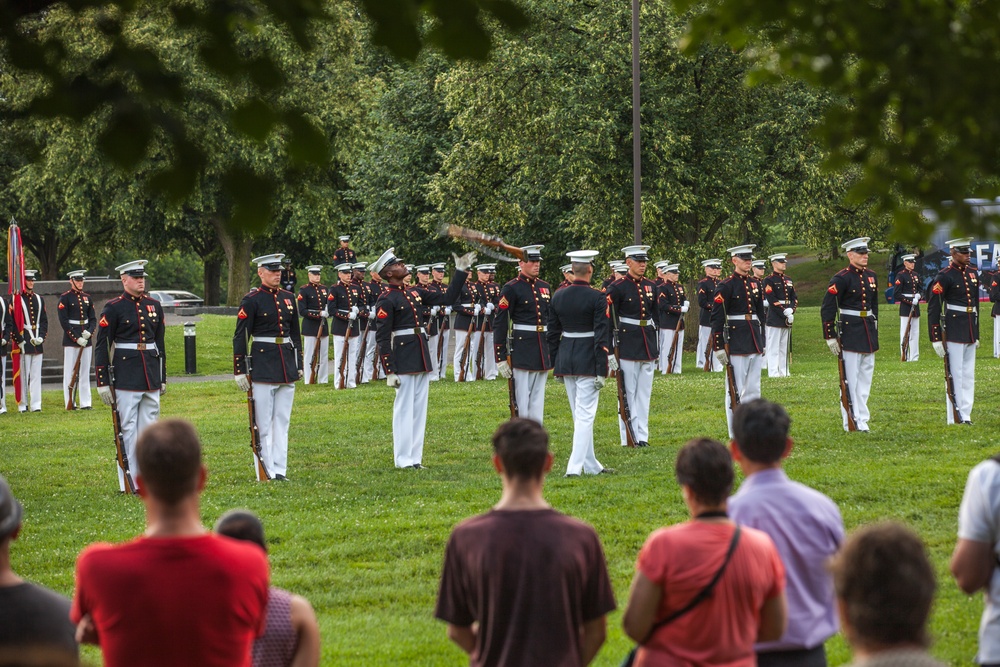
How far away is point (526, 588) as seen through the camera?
14.3ft

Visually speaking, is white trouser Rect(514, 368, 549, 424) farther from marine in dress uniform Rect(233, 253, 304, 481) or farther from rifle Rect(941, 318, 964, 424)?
rifle Rect(941, 318, 964, 424)

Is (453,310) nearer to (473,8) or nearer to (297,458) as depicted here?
(297,458)

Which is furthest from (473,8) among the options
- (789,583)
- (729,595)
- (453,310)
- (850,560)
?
(453,310)

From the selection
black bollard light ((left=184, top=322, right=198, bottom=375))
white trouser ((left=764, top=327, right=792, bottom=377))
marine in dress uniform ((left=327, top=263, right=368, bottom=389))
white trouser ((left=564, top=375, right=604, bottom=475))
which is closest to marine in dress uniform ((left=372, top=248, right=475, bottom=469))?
white trouser ((left=564, top=375, right=604, bottom=475))

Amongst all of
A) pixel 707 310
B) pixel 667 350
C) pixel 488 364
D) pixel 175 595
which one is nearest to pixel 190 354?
pixel 488 364

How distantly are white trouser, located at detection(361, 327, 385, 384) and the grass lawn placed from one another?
123 inches

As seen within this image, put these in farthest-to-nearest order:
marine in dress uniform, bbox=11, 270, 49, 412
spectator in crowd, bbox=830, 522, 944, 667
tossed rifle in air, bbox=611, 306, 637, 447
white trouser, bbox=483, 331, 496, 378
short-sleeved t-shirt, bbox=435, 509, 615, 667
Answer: white trouser, bbox=483, 331, 496, 378 < marine in dress uniform, bbox=11, 270, 49, 412 < tossed rifle in air, bbox=611, 306, 637, 447 < short-sleeved t-shirt, bbox=435, 509, 615, 667 < spectator in crowd, bbox=830, 522, 944, 667

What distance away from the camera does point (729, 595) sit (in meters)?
4.24

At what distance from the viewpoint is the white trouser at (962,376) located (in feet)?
53.5

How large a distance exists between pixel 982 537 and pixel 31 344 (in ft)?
65.2

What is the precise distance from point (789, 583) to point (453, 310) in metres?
23.1

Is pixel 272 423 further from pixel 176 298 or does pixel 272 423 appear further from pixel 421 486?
pixel 176 298

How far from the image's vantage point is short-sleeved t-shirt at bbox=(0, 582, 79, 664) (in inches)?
149

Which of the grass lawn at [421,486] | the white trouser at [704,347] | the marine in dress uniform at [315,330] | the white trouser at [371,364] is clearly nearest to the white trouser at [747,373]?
the grass lawn at [421,486]
